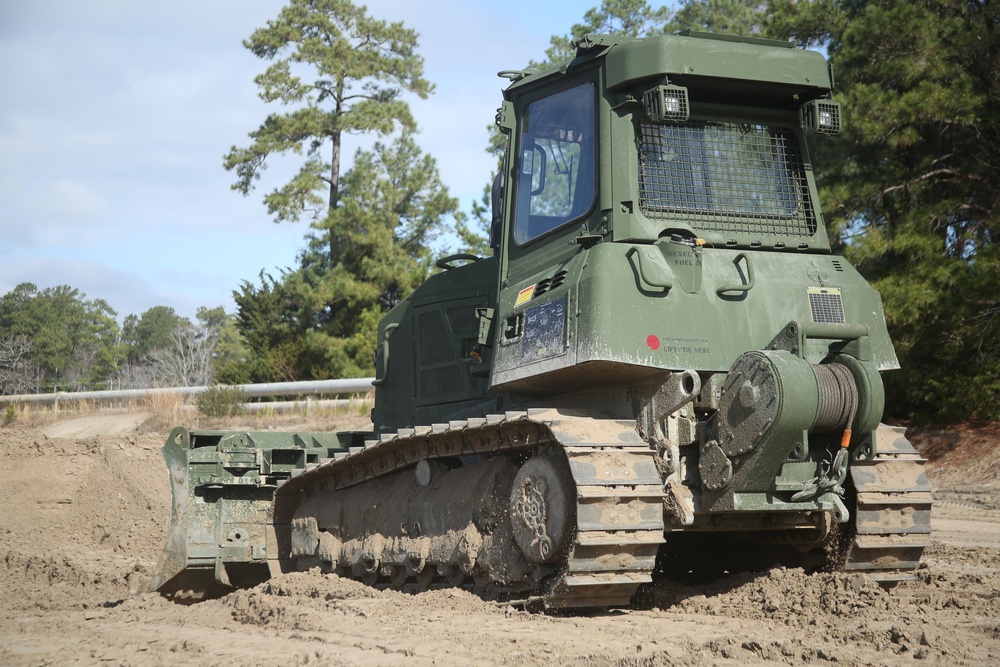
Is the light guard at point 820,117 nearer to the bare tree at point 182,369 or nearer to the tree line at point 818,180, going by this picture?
the tree line at point 818,180

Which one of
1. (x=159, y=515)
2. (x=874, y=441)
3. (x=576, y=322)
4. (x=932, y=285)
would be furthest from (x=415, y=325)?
(x=932, y=285)

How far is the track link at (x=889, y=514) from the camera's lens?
711 centimetres

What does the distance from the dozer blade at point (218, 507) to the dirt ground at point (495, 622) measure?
1.36 feet

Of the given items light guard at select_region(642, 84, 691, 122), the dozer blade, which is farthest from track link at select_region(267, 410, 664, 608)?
the dozer blade

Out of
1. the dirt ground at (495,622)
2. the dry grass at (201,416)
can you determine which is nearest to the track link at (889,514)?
the dirt ground at (495,622)

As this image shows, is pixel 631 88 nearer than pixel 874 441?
No

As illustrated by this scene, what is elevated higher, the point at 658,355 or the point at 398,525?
the point at 658,355

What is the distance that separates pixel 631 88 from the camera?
24.2 ft

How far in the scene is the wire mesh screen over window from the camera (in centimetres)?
740

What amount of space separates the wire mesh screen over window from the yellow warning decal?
873 mm

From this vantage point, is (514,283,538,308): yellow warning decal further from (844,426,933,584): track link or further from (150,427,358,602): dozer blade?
(150,427,358,602): dozer blade

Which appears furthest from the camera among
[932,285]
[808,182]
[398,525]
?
[932,285]

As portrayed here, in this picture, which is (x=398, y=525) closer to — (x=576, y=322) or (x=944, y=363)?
A: (x=576, y=322)

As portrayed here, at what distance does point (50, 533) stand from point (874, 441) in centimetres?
928
